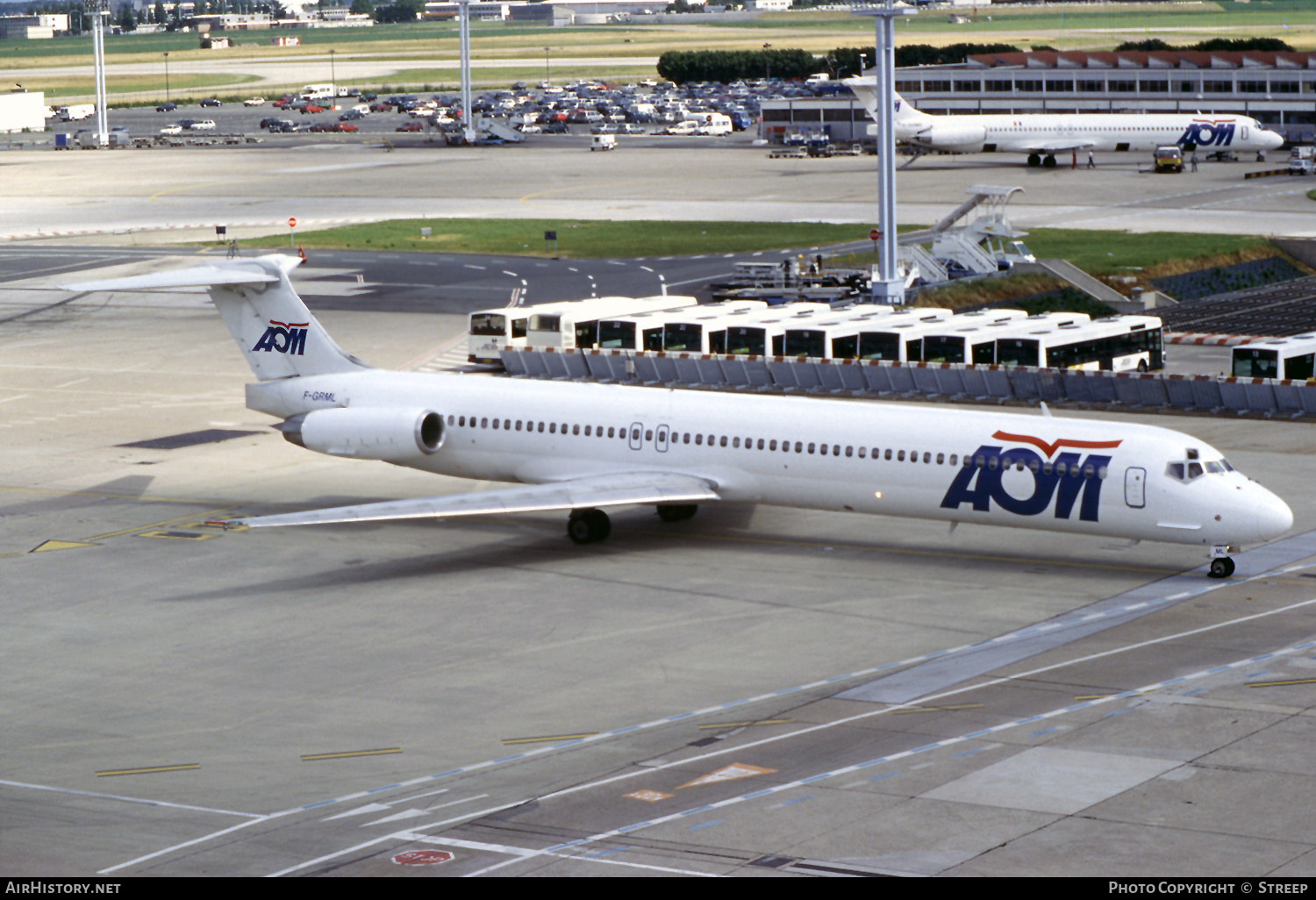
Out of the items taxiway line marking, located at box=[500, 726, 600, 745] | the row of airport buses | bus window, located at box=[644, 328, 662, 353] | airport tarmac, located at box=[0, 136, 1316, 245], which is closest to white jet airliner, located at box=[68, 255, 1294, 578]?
taxiway line marking, located at box=[500, 726, 600, 745]

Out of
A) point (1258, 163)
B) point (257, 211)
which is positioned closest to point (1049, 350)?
point (257, 211)

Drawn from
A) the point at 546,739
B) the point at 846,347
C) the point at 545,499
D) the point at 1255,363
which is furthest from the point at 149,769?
the point at 1255,363

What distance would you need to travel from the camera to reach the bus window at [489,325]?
6394 centimetres

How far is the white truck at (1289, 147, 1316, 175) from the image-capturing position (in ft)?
415

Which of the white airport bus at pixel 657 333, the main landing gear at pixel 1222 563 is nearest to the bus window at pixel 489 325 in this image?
the white airport bus at pixel 657 333

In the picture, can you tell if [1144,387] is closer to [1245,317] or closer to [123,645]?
[1245,317]

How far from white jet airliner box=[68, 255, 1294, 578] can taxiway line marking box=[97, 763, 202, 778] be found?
28.3ft

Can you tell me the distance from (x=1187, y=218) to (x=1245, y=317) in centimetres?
2931

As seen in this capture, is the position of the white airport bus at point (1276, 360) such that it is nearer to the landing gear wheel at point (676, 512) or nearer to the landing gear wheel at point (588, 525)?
the landing gear wheel at point (676, 512)

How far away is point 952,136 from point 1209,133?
1926cm

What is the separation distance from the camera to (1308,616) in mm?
32906

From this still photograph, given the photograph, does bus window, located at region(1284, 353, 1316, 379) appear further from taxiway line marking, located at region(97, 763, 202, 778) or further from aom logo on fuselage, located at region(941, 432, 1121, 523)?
taxiway line marking, located at region(97, 763, 202, 778)

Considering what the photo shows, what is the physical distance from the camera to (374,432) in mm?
40844

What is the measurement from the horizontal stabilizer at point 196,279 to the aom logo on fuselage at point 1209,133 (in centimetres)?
10473
